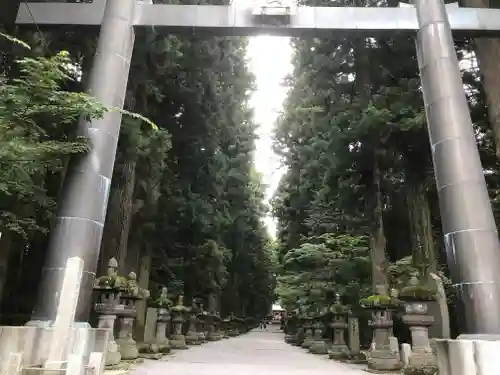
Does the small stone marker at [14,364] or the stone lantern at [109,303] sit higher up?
the stone lantern at [109,303]

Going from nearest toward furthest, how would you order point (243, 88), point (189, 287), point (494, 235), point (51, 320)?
point (51, 320) < point (494, 235) < point (189, 287) < point (243, 88)

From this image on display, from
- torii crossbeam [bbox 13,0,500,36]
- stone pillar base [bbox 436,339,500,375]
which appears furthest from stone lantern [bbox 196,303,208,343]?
stone pillar base [bbox 436,339,500,375]

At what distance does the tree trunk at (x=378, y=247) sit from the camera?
12.1 m

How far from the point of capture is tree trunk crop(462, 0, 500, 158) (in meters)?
9.18

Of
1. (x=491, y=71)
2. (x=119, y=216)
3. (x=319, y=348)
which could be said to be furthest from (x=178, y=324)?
(x=491, y=71)

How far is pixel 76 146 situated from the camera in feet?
21.6

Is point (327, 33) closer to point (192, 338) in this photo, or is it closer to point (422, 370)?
point (422, 370)

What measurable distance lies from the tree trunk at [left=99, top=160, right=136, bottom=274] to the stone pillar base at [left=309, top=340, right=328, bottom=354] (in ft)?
26.1

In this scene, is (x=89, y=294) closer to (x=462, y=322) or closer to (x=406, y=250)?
(x=462, y=322)

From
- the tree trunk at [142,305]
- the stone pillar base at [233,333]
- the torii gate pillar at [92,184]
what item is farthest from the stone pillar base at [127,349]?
the stone pillar base at [233,333]

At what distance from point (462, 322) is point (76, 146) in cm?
632

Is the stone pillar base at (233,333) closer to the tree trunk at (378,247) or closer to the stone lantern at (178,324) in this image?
the stone lantern at (178,324)

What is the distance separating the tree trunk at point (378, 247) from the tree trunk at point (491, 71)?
3255mm

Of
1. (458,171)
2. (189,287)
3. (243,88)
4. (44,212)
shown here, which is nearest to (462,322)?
(458,171)
